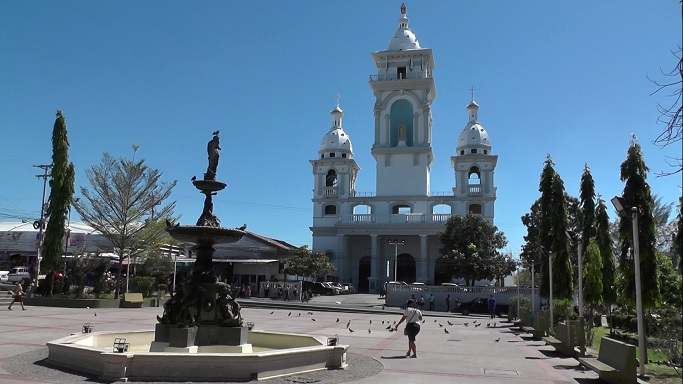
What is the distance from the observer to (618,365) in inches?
389

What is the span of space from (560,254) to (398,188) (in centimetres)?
4479

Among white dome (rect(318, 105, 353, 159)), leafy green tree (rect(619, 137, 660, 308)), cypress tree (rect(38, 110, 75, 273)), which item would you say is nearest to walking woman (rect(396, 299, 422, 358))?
leafy green tree (rect(619, 137, 660, 308))

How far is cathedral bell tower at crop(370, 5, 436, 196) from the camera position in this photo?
66438mm

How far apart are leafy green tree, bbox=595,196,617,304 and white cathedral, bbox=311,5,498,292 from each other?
35184 mm

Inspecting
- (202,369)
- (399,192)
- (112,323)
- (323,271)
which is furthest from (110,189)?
(399,192)

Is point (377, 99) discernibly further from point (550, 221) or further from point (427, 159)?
point (550, 221)

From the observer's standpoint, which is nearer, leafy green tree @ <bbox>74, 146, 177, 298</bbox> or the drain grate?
the drain grate

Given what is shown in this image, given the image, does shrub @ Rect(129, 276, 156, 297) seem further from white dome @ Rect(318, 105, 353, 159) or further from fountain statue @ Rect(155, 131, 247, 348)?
white dome @ Rect(318, 105, 353, 159)

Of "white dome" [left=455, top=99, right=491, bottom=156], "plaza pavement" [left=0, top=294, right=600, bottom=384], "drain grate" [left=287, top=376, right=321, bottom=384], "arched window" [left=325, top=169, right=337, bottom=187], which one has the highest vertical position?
"white dome" [left=455, top=99, right=491, bottom=156]

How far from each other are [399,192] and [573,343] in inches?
2057

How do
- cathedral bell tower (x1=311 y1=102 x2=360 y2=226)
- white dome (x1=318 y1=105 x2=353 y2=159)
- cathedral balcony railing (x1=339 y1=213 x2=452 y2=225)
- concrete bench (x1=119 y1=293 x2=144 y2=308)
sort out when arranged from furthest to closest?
1. white dome (x1=318 y1=105 x2=353 y2=159)
2. cathedral bell tower (x1=311 y1=102 x2=360 y2=226)
3. cathedral balcony railing (x1=339 y1=213 x2=452 y2=225)
4. concrete bench (x1=119 y1=293 x2=144 y2=308)

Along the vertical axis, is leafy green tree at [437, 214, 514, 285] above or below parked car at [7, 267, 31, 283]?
above

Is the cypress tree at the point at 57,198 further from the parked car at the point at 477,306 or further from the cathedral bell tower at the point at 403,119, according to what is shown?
the cathedral bell tower at the point at 403,119

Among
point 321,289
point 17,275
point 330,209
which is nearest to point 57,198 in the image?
point 17,275
